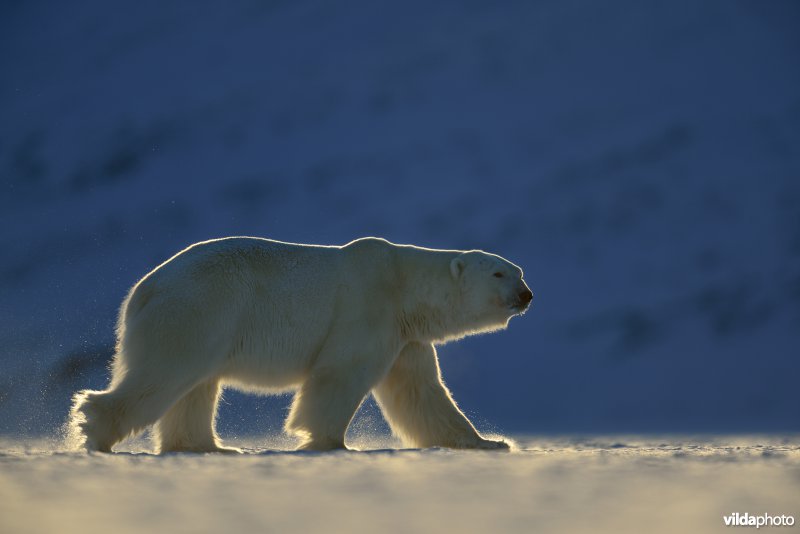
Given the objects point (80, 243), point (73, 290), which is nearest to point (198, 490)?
point (73, 290)

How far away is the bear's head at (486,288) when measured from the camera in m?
6.94

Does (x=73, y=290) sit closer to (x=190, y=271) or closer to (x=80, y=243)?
(x=190, y=271)

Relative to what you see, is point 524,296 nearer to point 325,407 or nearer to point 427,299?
point 427,299

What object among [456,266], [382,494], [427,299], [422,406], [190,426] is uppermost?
[456,266]

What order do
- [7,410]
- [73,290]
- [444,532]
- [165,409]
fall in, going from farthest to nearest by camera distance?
[73,290]
[7,410]
[165,409]
[444,532]

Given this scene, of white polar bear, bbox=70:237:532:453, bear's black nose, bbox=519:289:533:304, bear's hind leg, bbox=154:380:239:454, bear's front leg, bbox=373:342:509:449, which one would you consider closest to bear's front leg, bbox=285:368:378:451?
white polar bear, bbox=70:237:532:453

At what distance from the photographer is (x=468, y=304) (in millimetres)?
6949

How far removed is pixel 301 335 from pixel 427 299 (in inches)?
40.3

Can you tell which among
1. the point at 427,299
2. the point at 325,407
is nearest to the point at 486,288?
the point at 427,299

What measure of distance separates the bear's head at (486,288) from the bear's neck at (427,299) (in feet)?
0.24

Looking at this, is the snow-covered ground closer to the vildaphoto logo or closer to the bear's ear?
the vildaphoto logo

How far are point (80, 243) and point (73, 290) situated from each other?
126 ft

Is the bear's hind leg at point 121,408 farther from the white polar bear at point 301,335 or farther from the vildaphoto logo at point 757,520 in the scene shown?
the vildaphoto logo at point 757,520

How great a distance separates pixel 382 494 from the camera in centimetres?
305
